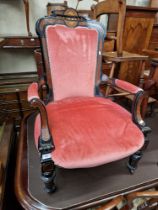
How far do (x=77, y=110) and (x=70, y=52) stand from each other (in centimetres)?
42

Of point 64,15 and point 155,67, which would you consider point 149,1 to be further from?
point 64,15

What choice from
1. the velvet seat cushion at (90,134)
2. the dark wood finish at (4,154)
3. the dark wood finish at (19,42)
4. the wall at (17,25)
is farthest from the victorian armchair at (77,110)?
the wall at (17,25)

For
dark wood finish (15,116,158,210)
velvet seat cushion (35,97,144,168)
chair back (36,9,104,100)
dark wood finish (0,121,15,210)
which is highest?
chair back (36,9,104,100)

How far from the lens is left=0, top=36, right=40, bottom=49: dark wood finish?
1.47 metres

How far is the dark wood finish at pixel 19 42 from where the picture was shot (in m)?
1.47

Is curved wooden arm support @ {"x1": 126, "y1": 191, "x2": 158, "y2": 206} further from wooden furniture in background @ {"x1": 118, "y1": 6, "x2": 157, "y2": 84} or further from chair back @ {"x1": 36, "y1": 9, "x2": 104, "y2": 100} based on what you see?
wooden furniture in background @ {"x1": 118, "y1": 6, "x2": 157, "y2": 84}

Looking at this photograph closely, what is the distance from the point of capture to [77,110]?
1008 millimetres

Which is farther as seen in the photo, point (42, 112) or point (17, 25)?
point (17, 25)

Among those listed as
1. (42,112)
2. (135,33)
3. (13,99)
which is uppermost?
(135,33)

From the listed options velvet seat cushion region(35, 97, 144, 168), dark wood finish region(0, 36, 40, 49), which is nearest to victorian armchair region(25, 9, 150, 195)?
velvet seat cushion region(35, 97, 144, 168)

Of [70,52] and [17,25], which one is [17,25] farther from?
[70,52]

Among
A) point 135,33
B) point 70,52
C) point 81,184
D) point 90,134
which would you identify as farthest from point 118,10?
point 81,184

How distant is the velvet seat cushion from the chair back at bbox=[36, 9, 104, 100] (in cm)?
16

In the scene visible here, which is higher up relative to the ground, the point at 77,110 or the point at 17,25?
the point at 17,25
